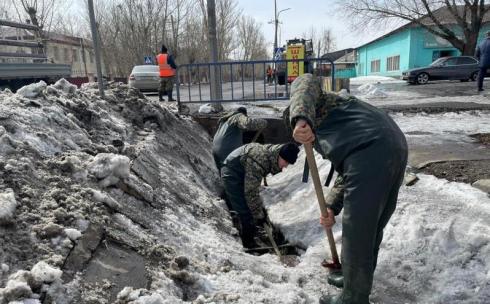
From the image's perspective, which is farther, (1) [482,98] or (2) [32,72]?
(1) [482,98]

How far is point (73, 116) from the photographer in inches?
165

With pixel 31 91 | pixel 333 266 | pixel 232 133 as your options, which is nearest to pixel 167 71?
pixel 232 133

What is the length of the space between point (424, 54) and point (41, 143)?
29959mm

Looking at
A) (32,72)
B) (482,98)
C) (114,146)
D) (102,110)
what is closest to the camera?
(114,146)

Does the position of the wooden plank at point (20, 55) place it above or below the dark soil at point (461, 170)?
above

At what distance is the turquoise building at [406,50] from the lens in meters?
28.0

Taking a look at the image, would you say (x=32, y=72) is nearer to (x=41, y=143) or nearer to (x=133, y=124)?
(x=133, y=124)

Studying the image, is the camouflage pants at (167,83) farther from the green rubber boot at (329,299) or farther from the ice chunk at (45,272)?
the ice chunk at (45,272)

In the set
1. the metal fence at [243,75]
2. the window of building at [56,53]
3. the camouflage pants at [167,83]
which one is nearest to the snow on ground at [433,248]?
the metal fence at [243,75]

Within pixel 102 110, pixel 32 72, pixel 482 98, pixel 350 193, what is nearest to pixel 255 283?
pixel 350 193

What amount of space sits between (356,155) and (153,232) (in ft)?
5.23

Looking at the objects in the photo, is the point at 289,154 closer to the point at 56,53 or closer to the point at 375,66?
the point at 375,66

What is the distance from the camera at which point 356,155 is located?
2078 mm

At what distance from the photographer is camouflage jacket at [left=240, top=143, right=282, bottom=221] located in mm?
4000
